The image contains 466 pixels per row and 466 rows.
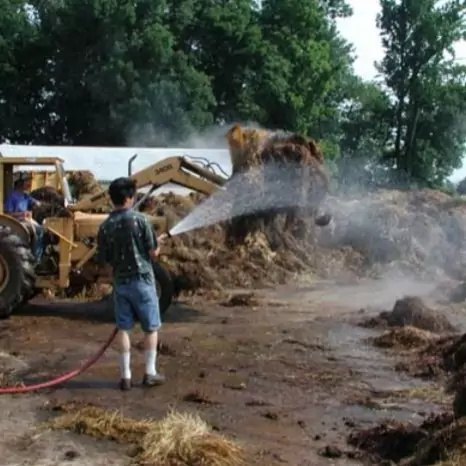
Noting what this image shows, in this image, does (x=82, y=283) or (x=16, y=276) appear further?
(x=82, y=283)

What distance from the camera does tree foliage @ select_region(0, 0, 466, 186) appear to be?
4644cm

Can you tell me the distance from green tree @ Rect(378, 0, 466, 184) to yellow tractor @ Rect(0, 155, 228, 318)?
142ft

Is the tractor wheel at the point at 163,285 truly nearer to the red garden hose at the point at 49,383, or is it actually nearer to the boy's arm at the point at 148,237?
the red garden hose at the point at 49,383

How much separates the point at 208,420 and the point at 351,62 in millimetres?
56012

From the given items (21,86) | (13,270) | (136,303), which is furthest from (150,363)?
(21,86)

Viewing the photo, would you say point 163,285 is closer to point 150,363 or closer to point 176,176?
point 176,176

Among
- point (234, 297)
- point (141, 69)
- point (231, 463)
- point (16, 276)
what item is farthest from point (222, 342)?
point (141, 69)

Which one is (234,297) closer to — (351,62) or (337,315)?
(337,315)

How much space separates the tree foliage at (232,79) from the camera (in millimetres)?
46438

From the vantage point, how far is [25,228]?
14.4 metres

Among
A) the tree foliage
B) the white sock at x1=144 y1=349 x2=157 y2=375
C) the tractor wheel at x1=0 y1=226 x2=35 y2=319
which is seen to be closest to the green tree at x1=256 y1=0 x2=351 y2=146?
the tree foliage

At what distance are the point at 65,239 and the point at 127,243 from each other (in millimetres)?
5349

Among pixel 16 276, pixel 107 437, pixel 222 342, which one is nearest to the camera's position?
pixel 107 437

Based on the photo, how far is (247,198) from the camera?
1546cm
